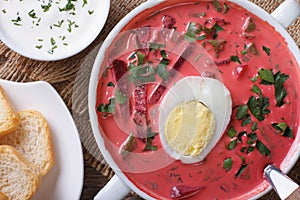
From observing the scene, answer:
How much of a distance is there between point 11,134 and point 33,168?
143 mm

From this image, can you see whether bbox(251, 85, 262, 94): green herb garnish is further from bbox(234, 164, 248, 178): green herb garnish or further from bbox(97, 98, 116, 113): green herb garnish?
bbox(97, 98, 116, 113): green herb garnish

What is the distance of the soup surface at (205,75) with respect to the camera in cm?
212

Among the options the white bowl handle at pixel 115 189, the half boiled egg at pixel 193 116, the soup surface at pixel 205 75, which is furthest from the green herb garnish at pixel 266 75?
the white bowl handle at pixel 115 189

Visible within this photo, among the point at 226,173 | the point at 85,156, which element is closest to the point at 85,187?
the point at 85,156

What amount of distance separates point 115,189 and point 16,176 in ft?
1.14

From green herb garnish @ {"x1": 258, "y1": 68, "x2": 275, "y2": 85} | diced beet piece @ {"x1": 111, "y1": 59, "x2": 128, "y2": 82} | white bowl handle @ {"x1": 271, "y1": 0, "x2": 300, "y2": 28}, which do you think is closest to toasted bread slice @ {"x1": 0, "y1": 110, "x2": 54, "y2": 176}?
diced beet piece @ {"x1": 111, "y1": 59, "x2": 128, "y2": 82}

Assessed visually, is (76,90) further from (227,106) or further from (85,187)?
(227,106)

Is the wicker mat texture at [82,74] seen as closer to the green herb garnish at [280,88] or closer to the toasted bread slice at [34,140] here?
the toasted bread slice at [34,140]

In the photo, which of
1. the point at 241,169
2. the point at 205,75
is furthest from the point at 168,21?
the point at 241,169

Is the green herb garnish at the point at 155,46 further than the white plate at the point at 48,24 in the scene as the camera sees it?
No

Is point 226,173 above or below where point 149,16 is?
below

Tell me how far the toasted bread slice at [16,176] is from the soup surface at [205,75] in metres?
0.29

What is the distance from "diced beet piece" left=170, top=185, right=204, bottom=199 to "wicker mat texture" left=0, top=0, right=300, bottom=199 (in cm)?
27

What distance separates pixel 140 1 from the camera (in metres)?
2.35
